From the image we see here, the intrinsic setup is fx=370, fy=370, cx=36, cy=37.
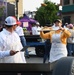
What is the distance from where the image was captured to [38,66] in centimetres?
523

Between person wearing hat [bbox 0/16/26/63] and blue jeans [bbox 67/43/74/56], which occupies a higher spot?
person wearing hat [bbox 0/16/26/63]

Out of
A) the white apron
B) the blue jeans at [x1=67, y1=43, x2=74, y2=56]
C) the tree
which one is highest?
the white apron

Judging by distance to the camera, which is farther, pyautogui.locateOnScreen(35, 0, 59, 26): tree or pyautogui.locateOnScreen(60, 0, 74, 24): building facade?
pyautogui.locateOnScreen(60, 0, 74, 24): building facade

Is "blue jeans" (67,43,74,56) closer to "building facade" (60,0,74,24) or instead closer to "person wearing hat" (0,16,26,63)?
"person wearing hat" (0,16,26,63)

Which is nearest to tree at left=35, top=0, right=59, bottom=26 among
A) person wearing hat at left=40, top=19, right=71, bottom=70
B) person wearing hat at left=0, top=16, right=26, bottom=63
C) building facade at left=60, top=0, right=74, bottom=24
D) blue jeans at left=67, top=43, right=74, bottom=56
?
building facade at left=60, top=0, right=74, bottom=24

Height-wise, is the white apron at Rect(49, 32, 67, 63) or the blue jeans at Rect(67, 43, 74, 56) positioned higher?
the white apron at Rect(49, 32, 67, 63)

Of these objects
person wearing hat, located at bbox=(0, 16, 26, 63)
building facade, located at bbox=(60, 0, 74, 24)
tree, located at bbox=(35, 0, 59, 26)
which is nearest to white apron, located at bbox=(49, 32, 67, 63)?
person wearing hat, located at bbox=(0, 16, 26, 63)

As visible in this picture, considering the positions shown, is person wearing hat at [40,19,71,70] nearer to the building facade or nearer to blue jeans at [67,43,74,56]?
blue jeans at [67,43,74,56]

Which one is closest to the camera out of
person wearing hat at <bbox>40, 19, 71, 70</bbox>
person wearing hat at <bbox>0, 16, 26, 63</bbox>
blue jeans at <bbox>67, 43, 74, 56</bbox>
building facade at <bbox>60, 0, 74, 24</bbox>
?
person wearing hat at <bbox>0, 16, 26, 63</bbox>

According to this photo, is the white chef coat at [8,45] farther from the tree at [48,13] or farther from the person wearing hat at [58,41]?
the tree at [48,13]

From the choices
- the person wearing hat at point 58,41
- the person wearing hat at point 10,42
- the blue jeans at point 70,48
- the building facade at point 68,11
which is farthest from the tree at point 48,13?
the person wearing hat at point 10,42

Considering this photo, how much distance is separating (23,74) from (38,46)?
1157 centimetres

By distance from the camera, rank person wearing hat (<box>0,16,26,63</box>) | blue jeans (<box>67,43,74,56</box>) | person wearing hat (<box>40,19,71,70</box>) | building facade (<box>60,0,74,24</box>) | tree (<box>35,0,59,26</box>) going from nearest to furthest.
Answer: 1. person wearing hat (<box>0,16,26,63</box>)
2. person wearing hat (<box>40,19,71,70</box>)
3. blue jeans (<box>67,43,74,56</box>)
4. tree (<box>35,0,59,26</box>)
5. building facade (<box>60,0,74,24</box>)

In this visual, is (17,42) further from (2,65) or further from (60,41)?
(60,41)
